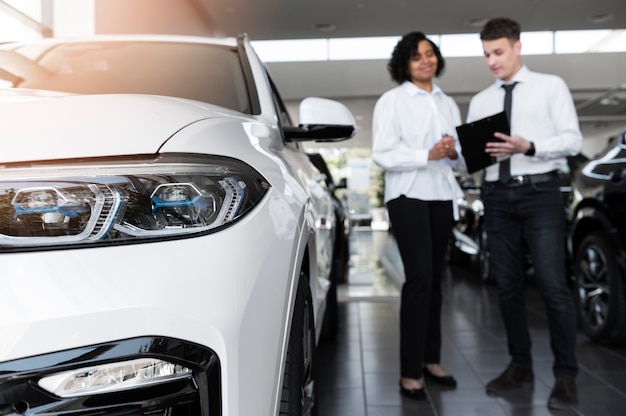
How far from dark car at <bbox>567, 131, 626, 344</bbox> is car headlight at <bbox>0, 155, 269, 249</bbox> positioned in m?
3.11

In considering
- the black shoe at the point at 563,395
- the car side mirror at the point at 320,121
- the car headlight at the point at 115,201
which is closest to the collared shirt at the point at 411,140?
the car side mirror at the point at 320,121

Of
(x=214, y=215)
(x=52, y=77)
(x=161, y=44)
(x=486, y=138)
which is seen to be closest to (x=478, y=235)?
(x=486, y=138)

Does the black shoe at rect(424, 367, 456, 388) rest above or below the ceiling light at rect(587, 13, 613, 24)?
below

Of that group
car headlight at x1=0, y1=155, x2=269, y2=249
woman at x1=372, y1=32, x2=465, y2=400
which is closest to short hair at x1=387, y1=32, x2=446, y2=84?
woman at x1=372, y1=32, x2=465, y2=400

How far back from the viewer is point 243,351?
1013 millimetres

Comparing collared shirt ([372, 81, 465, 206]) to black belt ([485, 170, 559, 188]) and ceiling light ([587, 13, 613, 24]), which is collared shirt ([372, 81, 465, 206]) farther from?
ceiling light ([587, 13, 613, 24])

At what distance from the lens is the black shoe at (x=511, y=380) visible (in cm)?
296

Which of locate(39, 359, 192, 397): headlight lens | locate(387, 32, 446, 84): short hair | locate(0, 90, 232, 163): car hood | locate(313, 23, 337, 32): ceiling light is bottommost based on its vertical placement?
locate(39, 359, 192, 397): headlight lens

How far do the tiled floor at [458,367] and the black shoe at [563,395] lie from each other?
0.04m

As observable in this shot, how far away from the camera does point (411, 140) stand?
116 inches

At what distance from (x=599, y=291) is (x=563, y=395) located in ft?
4.38

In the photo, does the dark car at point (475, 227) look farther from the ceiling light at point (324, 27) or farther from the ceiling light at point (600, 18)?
the ceiling light at point (600, 18)

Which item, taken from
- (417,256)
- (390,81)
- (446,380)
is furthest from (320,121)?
(390,81)

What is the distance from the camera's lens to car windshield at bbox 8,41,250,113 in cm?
203
